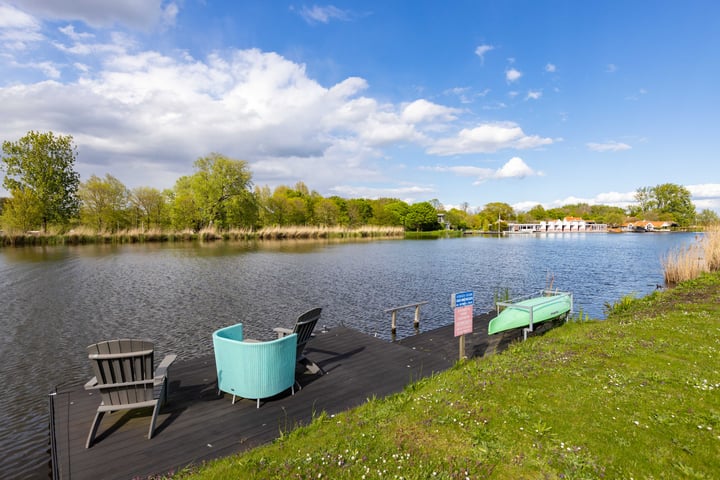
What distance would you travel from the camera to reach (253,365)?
4941 mm

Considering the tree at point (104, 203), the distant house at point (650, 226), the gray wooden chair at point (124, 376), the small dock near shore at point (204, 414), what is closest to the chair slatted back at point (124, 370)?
the gray wooden chair at point (124, 376)

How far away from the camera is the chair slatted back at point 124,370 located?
13.8 ft

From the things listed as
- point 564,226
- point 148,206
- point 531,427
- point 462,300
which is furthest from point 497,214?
point 531,427

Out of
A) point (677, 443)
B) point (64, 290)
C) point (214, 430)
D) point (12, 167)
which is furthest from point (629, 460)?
point (12, 167)

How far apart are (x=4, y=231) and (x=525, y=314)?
50539 millimetres

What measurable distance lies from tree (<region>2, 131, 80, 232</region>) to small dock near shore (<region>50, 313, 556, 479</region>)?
48.8m

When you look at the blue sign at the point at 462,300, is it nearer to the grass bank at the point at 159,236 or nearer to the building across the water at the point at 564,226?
the grass bank at the point at 159,236

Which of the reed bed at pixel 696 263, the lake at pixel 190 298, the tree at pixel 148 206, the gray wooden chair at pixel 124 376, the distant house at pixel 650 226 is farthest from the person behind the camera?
the distant house at pixel 650 226

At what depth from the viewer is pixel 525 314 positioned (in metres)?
8.62

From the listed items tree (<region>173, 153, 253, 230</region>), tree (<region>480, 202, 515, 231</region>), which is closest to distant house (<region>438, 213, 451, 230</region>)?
tree (<region>480, 202, 515, 231</region>)

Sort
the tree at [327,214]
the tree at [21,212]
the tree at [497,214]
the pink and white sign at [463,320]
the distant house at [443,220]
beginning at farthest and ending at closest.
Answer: the tree at [497,214], the distant house at [443,220], the tree at [327,214], the tree at [21,212], the pink and white sign at [463,320]

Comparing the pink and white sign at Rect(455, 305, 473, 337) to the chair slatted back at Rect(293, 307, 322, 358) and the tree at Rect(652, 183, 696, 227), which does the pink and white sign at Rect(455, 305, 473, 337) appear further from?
the tree at Rect(652, 183, 696, 227)

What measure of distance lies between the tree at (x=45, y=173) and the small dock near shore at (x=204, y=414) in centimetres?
4885

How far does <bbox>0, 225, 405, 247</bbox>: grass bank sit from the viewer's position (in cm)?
3847
